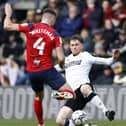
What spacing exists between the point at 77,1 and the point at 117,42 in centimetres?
252

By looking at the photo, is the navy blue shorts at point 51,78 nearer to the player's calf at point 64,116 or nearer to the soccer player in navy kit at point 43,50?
the soccer player in navy kit at point 43,50

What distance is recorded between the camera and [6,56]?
73.9 feet

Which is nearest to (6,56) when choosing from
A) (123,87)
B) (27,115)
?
(27,115)

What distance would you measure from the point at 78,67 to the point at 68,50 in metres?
5.95

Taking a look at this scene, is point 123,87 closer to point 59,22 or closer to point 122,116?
point 122,116

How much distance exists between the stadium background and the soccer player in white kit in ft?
8.21

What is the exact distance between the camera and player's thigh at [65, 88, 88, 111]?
1416 cm

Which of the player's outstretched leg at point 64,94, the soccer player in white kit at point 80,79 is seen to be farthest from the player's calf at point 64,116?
the player's outstretched leg at point 64,94

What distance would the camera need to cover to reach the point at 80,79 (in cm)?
1452

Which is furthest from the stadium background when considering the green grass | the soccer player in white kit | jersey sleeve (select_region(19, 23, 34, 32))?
jersey sleeve (select_region(19, 23, 34, 32))

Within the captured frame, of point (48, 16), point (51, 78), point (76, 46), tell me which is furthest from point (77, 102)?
point (48, 16)

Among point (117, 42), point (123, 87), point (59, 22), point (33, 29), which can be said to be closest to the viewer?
point (33, 29)

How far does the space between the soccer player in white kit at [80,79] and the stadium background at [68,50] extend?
2503mm

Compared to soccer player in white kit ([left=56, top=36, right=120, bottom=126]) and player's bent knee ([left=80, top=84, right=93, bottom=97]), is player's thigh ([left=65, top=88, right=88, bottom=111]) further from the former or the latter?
player's bent knee ([left=80, top=84, right=93, bottom=97])
